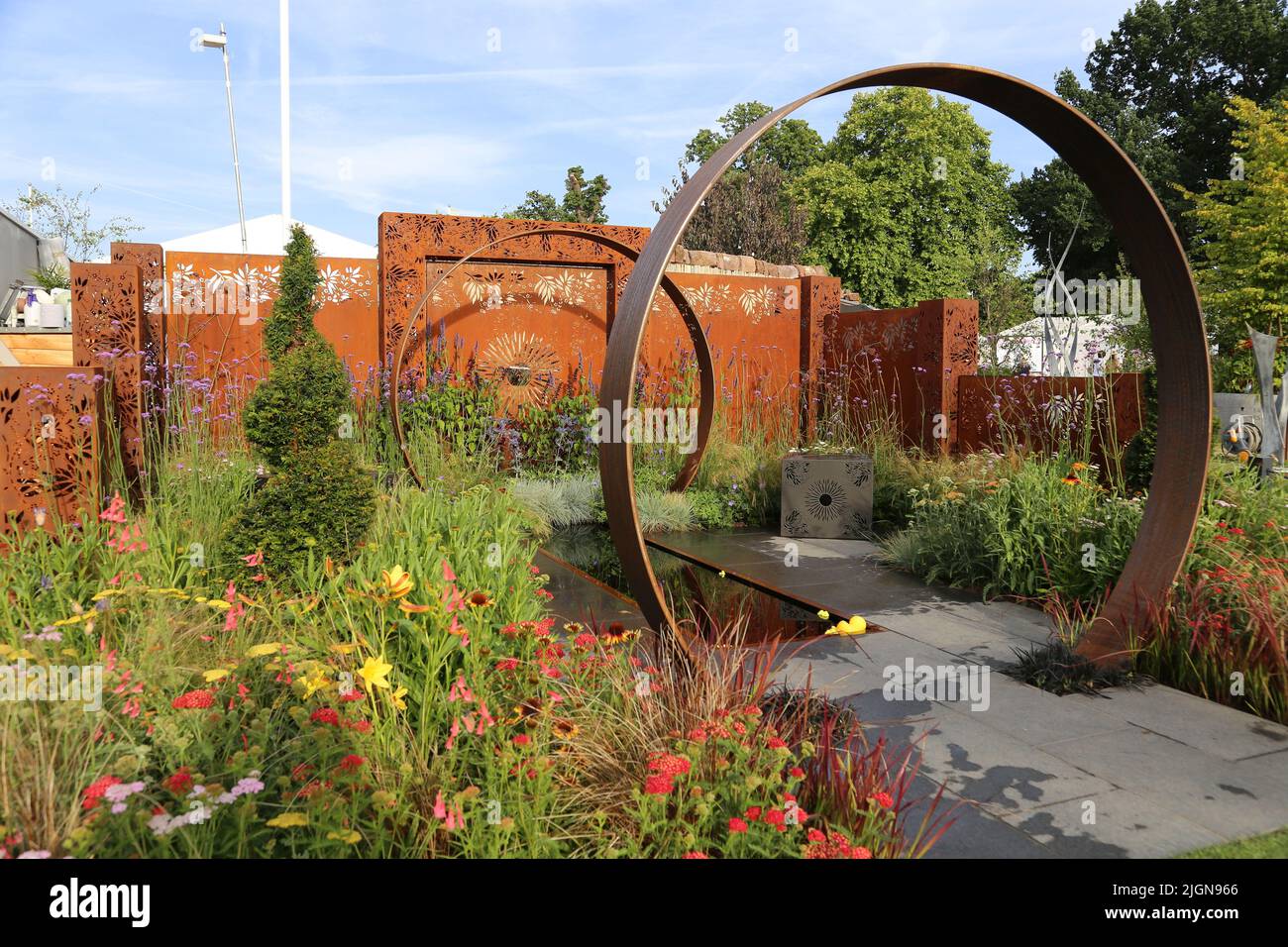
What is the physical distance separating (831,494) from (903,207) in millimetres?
22850

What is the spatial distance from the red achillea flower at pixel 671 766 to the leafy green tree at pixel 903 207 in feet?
83.6

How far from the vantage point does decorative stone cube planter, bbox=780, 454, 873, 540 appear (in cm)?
641

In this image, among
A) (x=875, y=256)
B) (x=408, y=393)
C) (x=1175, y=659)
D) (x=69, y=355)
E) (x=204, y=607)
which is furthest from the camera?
(x=875, y=256)

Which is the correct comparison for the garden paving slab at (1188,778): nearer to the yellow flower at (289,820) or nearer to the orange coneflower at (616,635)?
the orange coneflower at (616,635)

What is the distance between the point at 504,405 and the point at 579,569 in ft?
11.6

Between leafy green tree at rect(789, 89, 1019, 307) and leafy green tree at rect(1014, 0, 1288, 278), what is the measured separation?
2.35 metres

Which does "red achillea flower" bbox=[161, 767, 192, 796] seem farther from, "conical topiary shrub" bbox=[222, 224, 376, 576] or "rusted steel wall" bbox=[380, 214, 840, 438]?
"rusted steel wall" bbox=[380, 214, 840, 438]

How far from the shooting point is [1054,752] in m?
2.61

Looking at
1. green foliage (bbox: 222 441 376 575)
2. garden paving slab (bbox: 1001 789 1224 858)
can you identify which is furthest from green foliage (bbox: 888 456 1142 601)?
green foliage (bbox: 222 441 376 575)

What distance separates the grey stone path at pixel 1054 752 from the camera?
213 centimetres

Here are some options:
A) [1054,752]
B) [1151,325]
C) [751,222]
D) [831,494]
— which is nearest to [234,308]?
[831,494]

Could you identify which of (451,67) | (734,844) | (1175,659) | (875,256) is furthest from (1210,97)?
(734,844)
